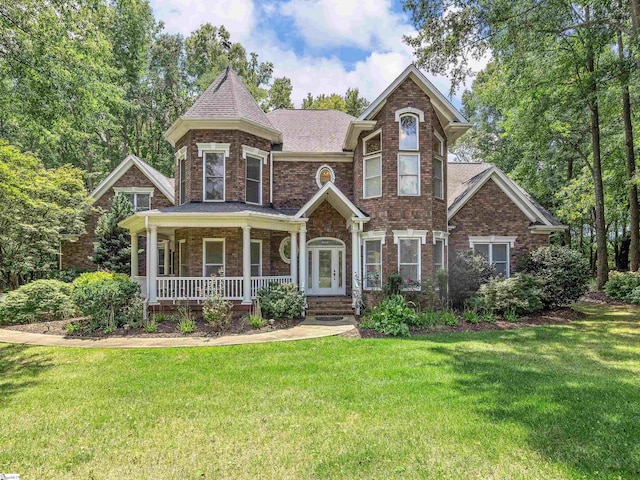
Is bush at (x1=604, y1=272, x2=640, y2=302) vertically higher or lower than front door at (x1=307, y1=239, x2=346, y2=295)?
lower

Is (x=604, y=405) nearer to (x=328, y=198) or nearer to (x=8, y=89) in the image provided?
(x=328, y=198)

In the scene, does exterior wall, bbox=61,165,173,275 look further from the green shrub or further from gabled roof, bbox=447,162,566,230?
gabled roof, bbox=447,162,566,230

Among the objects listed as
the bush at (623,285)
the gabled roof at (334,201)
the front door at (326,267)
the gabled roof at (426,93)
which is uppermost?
the gabled roof at (426,93)

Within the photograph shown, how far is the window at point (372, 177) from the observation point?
43.4ft

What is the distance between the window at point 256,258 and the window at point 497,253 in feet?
29.3

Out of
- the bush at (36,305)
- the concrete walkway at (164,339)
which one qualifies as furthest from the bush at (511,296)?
the bush at (36,305)

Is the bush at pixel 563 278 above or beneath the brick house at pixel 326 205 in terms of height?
beneath

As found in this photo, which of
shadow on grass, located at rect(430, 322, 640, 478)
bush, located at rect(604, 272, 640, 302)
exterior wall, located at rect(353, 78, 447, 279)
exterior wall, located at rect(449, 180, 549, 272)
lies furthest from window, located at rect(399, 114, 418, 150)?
bush, located at rect(604, 272, 640, 302)

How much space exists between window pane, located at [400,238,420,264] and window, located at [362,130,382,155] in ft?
11.9

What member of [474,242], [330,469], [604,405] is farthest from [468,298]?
[330,469]

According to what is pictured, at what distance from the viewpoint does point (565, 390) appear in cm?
552

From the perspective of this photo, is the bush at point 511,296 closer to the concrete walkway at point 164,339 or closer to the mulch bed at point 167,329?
the concrete walkway at point 164,339

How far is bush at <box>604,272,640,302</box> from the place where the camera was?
50.7ft

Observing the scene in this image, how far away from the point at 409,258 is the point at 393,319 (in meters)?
3.23
